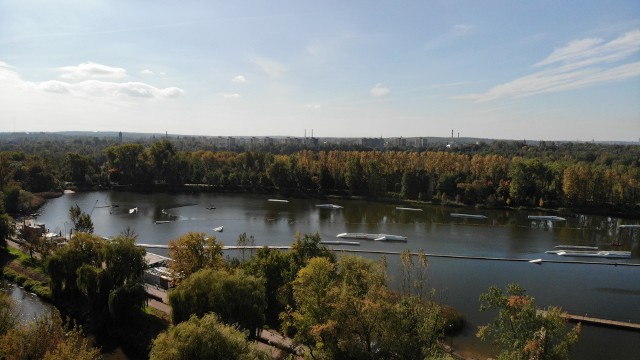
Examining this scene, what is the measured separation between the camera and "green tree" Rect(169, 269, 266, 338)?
1191cm

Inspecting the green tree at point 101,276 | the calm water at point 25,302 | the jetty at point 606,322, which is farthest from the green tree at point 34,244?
the jetty at point 606,322

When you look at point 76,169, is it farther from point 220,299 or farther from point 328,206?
point 220,299

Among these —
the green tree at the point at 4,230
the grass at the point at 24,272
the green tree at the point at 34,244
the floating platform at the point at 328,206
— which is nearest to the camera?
the grass at the point at 24,272

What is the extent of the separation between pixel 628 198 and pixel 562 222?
8755 millimetres

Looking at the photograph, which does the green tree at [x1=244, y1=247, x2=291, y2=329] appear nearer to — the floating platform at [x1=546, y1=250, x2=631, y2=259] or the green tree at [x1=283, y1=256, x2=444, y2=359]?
the green tree at [x1=283, y1=256, x2=444, y2=359]

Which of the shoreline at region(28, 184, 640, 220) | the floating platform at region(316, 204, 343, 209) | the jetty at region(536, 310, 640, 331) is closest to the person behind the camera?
the jetty at region(536, 310, 640, 331)

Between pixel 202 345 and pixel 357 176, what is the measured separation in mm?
38572

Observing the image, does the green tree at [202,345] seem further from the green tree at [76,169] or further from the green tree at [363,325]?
the green tree at [76,169]

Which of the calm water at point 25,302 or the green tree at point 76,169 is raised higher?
the green tree at point 76,169

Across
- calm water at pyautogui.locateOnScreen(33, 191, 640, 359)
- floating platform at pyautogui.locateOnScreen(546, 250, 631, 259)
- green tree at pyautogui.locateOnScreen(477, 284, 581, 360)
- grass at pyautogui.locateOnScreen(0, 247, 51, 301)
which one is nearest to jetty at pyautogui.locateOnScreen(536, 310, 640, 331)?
calm water at pyautogui.locateOnScreen(33, 191, 640, 359)

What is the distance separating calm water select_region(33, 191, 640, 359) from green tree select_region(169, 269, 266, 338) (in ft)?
22.2

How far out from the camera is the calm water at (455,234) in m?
17.8

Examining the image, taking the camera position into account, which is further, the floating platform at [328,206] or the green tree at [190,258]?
the floating platform at [328,206]

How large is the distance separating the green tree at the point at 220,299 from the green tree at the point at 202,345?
3029 millimetres
